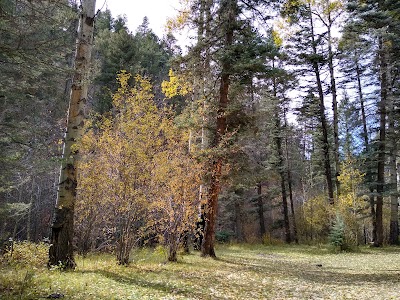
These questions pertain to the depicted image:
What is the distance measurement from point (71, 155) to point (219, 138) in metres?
4.88

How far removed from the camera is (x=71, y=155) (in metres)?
6.36

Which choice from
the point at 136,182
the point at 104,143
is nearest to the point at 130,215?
the point at 136,182

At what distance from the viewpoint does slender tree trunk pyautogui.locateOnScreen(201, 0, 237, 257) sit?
9945mm

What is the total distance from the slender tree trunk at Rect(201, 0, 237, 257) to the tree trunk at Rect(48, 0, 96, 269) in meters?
4.31

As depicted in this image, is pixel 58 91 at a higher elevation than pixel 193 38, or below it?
higher

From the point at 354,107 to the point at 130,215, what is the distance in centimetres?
1728

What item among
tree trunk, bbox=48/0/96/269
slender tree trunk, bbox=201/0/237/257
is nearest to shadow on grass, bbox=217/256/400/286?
slender tree trunk, bbox=201/0/237/257

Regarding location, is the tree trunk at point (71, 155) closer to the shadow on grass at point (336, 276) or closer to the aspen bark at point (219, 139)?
the aspen bark at point (219, 139)

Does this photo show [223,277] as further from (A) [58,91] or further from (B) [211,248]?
(A) [58,91]

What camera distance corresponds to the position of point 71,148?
6.24 metres

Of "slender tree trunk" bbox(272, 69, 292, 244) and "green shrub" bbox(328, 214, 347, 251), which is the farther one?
"slender tree trunk" bbox(272, 69, 292, 244)

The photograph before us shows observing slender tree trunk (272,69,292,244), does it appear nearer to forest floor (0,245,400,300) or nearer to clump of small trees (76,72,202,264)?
forest floor (0,245,400,300)

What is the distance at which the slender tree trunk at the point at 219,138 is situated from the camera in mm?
9945

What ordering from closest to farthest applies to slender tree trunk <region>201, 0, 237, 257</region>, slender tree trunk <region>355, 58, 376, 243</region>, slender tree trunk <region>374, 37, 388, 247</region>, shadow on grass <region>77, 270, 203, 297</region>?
shadow on grass <region>77, 270, 203, 297</region> < slender tree trunk <region>201, 0, 237, 257</region> < slender tree trunk <region>374, 37, 388, 247</region> < slender tree trunk <region>355, 58, 376, 243</region>
